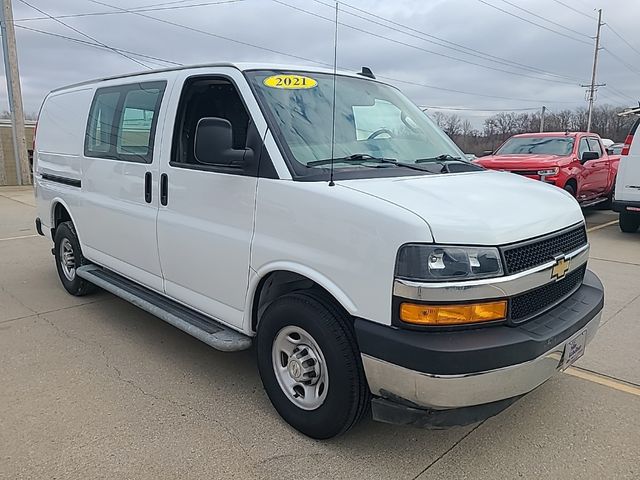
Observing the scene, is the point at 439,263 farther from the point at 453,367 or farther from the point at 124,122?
the point at 124,122

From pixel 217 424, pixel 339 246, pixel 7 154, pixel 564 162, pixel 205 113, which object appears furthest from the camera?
pixel 7 154

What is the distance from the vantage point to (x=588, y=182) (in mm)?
11406

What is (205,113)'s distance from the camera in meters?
3.83

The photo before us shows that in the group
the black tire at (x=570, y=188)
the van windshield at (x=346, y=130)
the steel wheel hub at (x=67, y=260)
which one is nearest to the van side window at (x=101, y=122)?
the steel wheel hub at (x=67, y=260)

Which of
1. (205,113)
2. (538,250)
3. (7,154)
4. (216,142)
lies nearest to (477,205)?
(538,250)

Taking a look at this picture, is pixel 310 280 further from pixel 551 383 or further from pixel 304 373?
pixel 551 383

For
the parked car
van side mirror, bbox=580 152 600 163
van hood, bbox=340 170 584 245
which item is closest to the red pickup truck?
van side mirror, bbox=580 152 600 163

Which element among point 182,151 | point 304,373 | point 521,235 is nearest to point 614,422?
point 521,235

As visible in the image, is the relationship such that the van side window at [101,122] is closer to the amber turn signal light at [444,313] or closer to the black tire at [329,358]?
the black tire at [329,358]

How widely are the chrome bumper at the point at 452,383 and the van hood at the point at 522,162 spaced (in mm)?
8262

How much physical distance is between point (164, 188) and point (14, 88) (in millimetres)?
17576

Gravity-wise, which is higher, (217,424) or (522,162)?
(522,162)

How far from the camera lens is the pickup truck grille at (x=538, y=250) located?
255 centimetres

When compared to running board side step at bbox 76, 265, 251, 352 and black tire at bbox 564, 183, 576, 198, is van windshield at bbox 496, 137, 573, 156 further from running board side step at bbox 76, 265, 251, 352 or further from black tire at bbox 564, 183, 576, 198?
running board side step at bbox 76, 265, 251, 352
